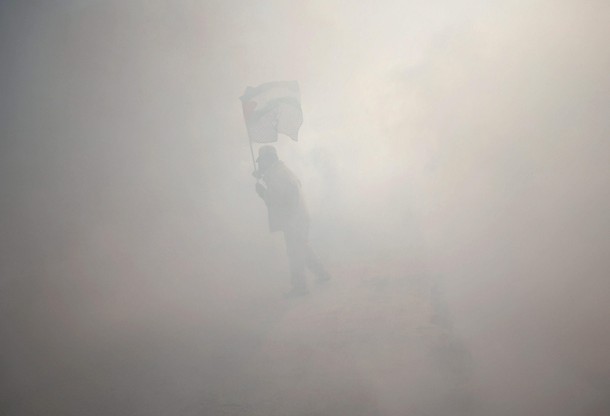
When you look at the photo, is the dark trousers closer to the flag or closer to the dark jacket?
the dark jacket

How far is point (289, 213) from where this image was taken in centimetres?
332

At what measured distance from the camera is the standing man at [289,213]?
3299 millimetres

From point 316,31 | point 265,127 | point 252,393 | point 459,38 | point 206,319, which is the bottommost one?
point 252,393

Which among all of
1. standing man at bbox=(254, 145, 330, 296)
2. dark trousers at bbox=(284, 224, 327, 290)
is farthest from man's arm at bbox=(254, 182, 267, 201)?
dark trousers at bbox=(284, 224, 327, 290)

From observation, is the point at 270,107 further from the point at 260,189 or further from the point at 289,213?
the point at 289,213

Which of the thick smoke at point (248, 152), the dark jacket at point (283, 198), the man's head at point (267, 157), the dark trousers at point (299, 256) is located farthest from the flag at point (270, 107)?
the thick smoke at point (248, 152)

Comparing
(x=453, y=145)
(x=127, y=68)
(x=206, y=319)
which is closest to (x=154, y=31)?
(x=127, y=68)

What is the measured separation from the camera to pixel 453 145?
16.0 feet

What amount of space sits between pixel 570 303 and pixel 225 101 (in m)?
4.45

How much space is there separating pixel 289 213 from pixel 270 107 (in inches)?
43.6

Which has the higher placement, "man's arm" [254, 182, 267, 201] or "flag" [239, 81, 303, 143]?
"flag" [239, 81, 303, 143]

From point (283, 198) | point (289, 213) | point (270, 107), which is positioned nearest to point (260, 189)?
point (283, 198)

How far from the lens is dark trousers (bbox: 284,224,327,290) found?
329 cm

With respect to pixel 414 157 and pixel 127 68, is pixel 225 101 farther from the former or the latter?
pixel 414 157
